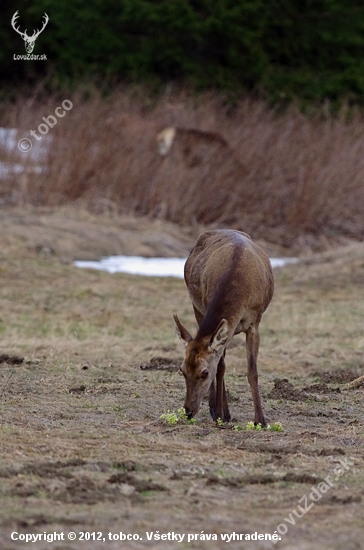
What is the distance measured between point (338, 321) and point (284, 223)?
9895mm

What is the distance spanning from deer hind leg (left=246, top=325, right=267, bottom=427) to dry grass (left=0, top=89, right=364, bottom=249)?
14.2m

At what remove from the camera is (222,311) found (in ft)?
23.8

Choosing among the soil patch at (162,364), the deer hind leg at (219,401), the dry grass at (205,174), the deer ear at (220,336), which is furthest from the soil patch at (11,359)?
the dry grass at (205,174)

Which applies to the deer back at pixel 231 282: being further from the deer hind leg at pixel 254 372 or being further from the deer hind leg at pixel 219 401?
the deer hind leg at pixel 219 401

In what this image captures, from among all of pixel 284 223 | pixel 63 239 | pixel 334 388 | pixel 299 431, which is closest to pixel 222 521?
pixel 299 431

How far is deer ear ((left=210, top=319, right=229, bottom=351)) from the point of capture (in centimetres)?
703

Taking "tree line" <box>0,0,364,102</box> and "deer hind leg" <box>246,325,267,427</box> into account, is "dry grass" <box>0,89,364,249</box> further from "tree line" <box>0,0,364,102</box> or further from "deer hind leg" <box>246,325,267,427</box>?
"deer hind leg" <box>246,325,267,427</box>

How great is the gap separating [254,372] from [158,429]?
88cm

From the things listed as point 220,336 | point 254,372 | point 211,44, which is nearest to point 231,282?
point 220,336

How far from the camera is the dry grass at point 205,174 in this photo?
21859mm

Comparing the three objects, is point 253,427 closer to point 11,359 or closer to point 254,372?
point 254,372

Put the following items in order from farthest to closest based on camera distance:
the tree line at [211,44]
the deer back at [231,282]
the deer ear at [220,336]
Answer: the tree line at [211,44]
the deer back at [231,282]
the deer ear at [220,336]

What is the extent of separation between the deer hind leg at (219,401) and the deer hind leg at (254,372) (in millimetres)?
255

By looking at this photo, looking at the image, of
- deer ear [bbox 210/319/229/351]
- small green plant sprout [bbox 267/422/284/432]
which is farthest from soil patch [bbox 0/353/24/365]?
small green plant sprout [bbox 267/422/284/432]
